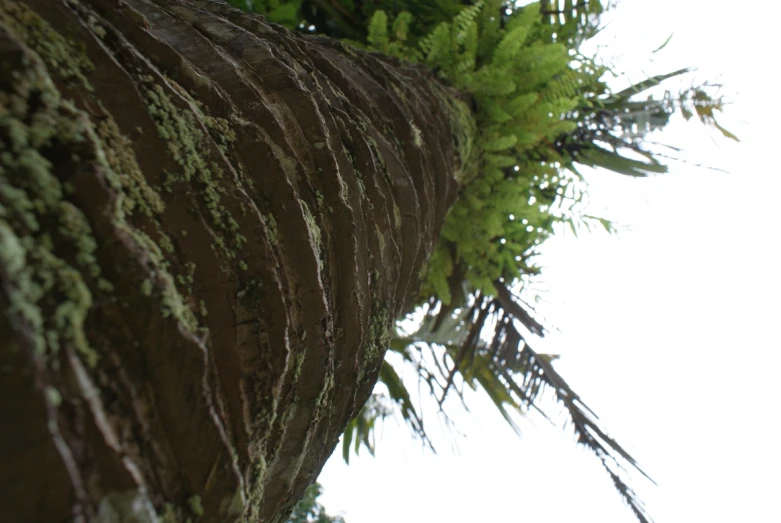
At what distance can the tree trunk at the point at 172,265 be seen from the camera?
1.60 ft

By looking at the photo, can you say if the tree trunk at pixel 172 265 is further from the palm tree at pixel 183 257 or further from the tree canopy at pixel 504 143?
Result: the tree canopy at pixel 504 143

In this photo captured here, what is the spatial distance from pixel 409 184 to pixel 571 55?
8.74 ft

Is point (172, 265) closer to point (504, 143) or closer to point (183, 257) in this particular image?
point (183, 257)

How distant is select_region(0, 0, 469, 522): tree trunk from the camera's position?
1.60 feet

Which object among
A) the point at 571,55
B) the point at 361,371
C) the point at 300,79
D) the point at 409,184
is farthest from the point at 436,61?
the point at 361,371

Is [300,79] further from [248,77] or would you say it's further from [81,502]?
[81,502]

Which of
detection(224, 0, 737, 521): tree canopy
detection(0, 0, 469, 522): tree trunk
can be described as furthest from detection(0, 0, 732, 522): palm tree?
detection(224, 0, 737, 521): tree canopy

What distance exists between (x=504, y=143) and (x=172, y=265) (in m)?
2.40

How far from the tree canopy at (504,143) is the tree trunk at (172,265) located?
1488 mm

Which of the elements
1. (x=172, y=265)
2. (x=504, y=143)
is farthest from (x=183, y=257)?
(x=504, y=143)

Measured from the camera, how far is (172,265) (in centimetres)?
66

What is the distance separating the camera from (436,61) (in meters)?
2.93

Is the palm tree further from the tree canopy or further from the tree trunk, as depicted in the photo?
the tree canopy

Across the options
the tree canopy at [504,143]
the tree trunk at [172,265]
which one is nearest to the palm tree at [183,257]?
the tree trunk at [172,265]
